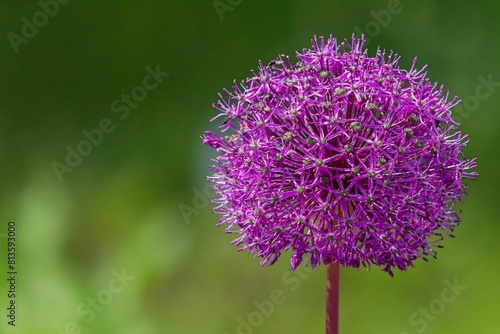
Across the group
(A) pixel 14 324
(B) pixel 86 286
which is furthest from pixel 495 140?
(A) pixel 14 324

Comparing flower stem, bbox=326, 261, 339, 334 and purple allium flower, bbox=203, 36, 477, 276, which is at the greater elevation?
purple allium flower, bbox=203, 36, 477, 276

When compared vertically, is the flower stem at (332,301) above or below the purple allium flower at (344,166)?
below

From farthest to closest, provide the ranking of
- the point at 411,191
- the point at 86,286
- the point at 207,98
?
the point at 207,98
the point at 86,286
the point at 411,191

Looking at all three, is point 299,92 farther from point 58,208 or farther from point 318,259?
point 58,208

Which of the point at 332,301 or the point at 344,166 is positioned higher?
A: the point at 344,166
